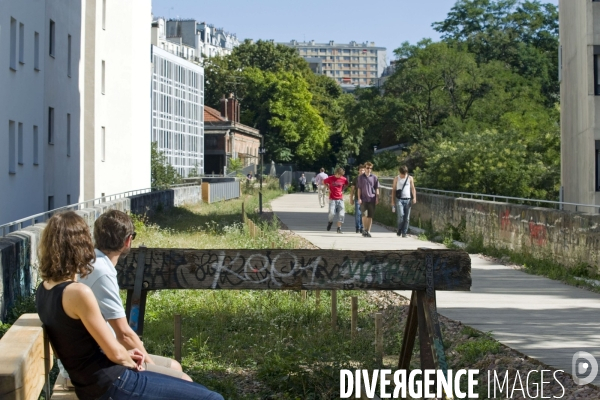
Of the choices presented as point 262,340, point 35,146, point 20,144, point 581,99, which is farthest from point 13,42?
point 262,340

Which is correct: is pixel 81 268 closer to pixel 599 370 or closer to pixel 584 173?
pixel 599 370

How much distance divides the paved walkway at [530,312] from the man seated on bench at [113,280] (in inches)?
147

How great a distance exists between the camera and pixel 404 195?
23703mm

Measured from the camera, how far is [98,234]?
5.65 m

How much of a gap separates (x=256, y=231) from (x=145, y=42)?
3147cm

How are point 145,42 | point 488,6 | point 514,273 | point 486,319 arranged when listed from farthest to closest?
point 488,6
point 145,42
point 514,273
point 486,319

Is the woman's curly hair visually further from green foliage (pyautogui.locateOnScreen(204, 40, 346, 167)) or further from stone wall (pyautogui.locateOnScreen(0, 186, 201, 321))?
green foliage (pyautogui.locateOnScreen(204, 40, 346, 167))

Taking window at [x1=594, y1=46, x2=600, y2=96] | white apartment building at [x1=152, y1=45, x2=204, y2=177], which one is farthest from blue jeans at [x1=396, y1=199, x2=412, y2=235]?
white apartment building at [x1=152, y1=45, x2=204, y2=177]

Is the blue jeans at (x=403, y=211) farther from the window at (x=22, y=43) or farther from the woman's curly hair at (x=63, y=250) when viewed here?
the woman's curly hair at (x=63, y=250)

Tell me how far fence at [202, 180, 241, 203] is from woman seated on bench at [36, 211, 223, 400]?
47.1m

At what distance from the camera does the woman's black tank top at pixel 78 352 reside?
4.71 meters

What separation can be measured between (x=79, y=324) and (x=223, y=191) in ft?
173

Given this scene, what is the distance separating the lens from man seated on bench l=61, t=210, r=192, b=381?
5344 mm

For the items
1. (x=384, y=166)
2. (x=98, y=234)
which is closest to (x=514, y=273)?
(x=98, y=234)
